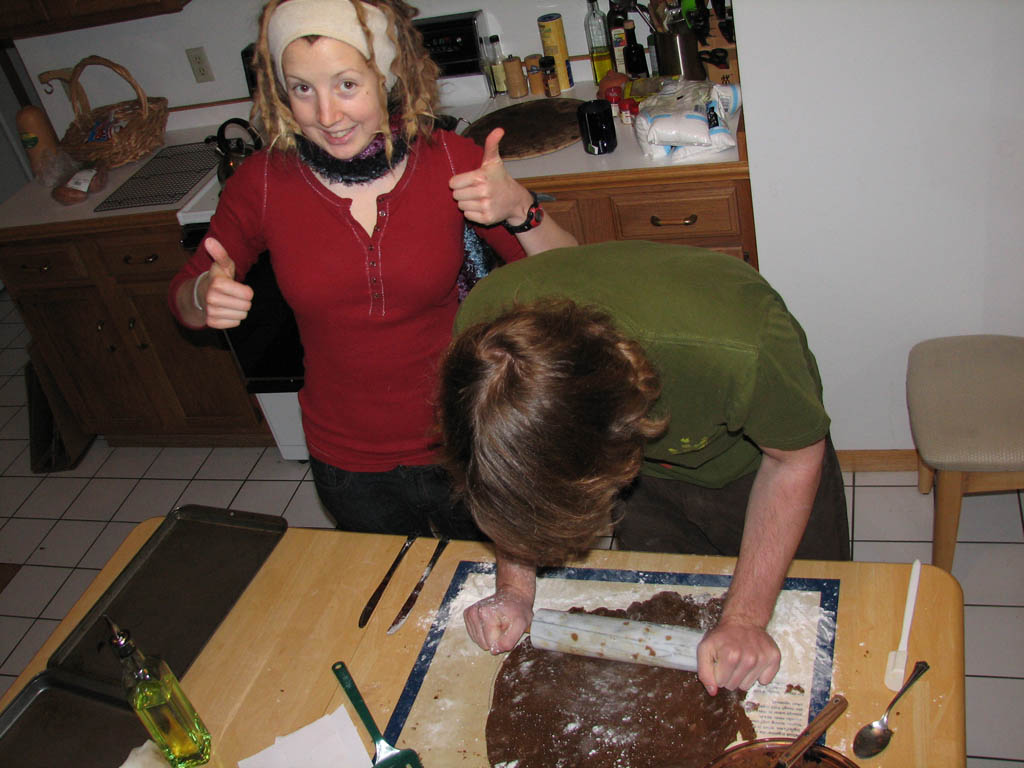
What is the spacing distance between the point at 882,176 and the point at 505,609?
1285mm

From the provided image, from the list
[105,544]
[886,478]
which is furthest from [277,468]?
[886,478]

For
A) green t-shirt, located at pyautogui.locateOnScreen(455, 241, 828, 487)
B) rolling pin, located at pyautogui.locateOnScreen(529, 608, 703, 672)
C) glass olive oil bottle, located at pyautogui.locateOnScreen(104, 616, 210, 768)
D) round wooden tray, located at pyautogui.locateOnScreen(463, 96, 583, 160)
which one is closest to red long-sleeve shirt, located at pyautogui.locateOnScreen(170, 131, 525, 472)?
green t-shirt, located at pyautogui.locateOnScreen(455, 241, 828, 487)

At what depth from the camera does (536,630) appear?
1.30 metres

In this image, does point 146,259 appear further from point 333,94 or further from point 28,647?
point 333,94

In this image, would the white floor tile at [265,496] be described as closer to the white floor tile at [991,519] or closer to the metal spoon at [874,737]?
the white floor tile at [991,519]

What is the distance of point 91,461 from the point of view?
3215 mm

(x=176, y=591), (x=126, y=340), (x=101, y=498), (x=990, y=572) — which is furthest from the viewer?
(x=101, y=498)

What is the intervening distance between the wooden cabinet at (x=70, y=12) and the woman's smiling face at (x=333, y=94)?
1466 millimetres

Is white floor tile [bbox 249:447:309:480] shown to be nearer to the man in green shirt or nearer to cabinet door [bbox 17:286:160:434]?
cabinet door [bbox 17:286:160:434]

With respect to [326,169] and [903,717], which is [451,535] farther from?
[903,717]

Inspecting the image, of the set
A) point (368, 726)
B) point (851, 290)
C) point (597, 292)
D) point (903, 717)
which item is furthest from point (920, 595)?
point (851, 290)

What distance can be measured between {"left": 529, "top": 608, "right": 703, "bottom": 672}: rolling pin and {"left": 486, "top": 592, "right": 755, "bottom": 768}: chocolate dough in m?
0.02

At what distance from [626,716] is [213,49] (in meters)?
2.61

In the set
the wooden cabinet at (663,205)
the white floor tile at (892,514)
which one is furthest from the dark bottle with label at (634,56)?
the white floor tile at (892,514)
